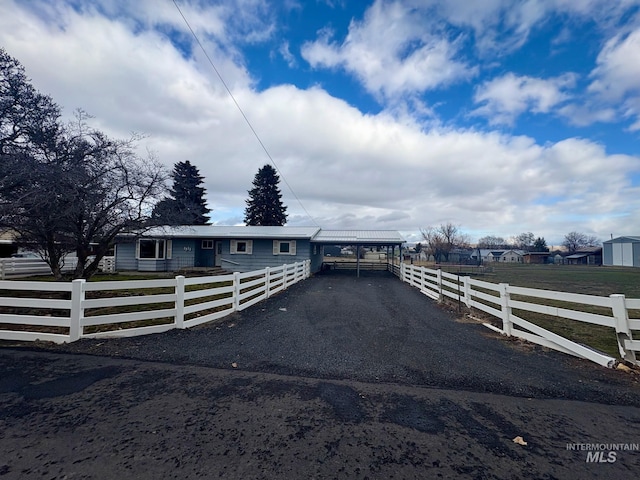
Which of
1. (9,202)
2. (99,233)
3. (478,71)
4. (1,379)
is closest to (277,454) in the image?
(1,379)

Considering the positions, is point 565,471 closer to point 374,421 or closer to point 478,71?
point 374,421

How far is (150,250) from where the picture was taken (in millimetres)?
19812

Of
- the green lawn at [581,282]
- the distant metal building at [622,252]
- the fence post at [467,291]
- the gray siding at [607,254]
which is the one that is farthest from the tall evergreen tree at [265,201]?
the gray siding at [607,254]

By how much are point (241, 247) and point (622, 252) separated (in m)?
58.4

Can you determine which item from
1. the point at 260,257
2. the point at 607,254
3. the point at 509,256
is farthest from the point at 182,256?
the point at 509,256

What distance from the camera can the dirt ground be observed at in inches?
91.8

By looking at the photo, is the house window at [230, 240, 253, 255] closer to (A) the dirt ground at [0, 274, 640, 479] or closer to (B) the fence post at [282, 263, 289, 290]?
(B) the fence post at [282, 263, 289, 290]

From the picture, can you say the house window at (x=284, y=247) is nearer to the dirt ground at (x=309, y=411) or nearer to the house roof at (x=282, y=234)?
the house roof at (x=282, y=234)

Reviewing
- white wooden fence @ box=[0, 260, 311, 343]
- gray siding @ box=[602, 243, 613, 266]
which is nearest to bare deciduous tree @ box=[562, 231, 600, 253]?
gray siding @ box=[602, 243, 613, 266]

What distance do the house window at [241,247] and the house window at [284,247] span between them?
165cm

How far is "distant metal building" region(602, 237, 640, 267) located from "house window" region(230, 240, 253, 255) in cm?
5552

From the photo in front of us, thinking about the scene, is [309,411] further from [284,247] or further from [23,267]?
[23,267]

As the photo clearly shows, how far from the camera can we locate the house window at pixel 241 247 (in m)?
19.9

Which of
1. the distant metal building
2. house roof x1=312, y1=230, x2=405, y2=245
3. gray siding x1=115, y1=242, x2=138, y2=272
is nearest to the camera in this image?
gray siding x1=115, y1=242, x2=138, y2=272
